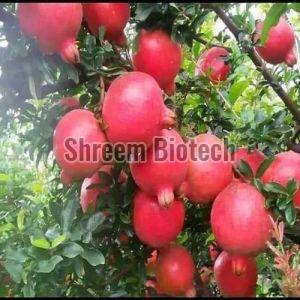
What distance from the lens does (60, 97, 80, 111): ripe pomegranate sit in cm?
103

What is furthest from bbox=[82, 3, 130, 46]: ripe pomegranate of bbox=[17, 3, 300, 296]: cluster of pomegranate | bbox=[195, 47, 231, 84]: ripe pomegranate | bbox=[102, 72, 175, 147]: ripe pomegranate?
bbox=[195, 47, 231, 84]: ripe pomegranate

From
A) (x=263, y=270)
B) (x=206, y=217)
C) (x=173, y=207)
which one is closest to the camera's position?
(x=173, y=207)

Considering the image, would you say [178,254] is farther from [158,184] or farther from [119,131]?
[119,131]

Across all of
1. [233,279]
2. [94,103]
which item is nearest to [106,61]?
[94,103]

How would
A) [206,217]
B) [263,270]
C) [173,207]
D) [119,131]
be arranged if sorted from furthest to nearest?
1. [263,270]
2. [206,217]
3. [173,207]
4. [119,131]

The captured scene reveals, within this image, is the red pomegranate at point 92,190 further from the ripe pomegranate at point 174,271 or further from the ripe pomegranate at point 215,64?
the ripe pomegranate at point 215,64

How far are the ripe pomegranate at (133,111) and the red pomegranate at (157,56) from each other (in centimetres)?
10

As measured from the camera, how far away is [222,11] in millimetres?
1167

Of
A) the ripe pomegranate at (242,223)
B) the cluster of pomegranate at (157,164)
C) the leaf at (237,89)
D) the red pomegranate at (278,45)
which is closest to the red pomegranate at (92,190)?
the cluster of pomegranate at (157,164)

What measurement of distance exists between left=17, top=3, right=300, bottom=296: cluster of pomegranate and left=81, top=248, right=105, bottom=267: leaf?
0.31ft

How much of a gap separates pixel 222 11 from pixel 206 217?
446 millimetres

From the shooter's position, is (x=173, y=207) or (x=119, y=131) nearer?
(x=119, y=131)

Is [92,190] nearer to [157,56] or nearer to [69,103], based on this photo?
[69,103]

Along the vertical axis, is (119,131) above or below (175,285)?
above
